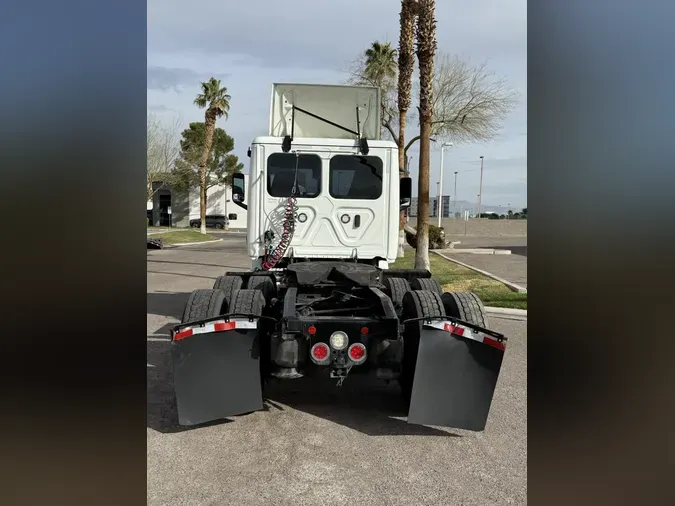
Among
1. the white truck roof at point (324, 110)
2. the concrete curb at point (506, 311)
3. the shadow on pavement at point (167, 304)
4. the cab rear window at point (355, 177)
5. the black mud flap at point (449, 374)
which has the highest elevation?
the white truck roof at point (324, 110)

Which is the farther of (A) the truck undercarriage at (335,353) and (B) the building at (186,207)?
(B) the building at (186,207)

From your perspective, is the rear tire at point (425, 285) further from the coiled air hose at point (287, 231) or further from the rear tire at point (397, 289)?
the coiled air hose at point (287, 231)

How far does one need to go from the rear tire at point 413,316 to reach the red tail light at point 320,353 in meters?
0.74

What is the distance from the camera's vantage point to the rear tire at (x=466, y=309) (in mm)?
4637

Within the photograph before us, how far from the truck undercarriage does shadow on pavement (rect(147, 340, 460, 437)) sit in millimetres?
482

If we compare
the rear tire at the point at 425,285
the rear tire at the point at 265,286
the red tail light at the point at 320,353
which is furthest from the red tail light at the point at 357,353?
the rear tire at the point at 425,285

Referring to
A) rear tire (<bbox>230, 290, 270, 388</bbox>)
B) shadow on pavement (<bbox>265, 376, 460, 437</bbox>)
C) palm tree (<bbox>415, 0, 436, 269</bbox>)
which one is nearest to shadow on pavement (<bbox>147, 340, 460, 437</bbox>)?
shadow on pavement (<bbox>265, 376, 460, 437</bbox>)

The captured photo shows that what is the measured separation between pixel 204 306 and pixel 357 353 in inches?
55.2

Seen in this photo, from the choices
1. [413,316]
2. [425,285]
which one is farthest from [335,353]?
[425,285]

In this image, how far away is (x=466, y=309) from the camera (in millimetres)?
4699

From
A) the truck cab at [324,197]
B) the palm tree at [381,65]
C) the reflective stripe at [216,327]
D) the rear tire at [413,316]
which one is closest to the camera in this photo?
the reflective stripe at [216,327]

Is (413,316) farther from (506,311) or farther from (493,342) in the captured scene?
(506,311)
